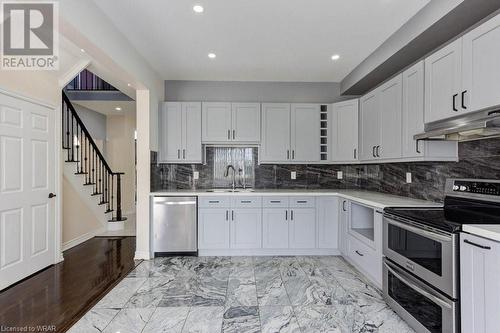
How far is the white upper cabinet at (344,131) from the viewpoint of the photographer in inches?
167

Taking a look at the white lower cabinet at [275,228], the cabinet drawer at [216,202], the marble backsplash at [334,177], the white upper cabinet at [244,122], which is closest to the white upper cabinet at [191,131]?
the marble backsplash at [334,177]

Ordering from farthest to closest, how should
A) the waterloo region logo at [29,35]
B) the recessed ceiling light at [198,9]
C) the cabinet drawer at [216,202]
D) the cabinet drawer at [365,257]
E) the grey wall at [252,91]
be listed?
the grey wall at [252,91], the cabinet drawer at [216,202], the cabinet drawer at [365,257], the recessed ceiling light at [198,9], the waterloo region logo at [29,35]

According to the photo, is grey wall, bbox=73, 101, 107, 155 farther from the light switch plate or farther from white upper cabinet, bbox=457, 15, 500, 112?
white upper cabinet, bbox=457, 15, 500, 112

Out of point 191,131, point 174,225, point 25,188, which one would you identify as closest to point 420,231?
point 174,225

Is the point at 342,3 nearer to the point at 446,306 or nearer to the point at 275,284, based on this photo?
the point at 446,306

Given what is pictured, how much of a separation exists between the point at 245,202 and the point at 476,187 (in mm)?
2639

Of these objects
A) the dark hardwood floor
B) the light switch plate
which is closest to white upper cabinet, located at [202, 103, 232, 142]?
the dark hardwood floor

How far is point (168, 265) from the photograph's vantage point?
12.0 feet

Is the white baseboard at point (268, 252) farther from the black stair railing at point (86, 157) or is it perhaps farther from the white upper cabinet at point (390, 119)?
the black stair railing at point (86, 157)

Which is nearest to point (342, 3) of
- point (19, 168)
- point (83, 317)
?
point (83, 317)

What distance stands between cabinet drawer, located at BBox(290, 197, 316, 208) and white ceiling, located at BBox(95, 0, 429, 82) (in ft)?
6.28

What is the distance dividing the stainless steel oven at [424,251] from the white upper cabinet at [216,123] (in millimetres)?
2635

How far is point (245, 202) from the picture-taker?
4059 mm

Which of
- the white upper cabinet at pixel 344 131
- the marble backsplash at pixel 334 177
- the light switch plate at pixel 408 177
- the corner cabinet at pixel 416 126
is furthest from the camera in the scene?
the white upper cabinet at pixel 344 131
